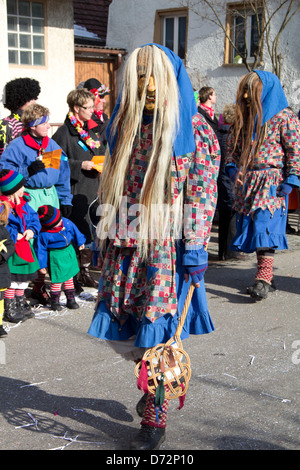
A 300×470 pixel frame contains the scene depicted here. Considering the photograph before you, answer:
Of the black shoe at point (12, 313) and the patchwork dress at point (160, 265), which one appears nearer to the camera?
the patchwork dress at point (160, 265)

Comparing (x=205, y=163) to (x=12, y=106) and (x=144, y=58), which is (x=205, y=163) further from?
(x=12, y=106)

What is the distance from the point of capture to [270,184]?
6.09m

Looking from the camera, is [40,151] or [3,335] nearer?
[3,335]

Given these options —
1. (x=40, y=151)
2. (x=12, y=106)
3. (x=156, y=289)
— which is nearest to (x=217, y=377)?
(x=156, y=289)

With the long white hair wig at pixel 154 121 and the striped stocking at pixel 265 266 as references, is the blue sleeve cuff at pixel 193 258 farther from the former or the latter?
the striped stocking at pixel 265 266

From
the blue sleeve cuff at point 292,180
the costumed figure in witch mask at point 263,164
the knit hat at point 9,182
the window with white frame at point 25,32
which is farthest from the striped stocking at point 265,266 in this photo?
the window with white frame at point 25,32

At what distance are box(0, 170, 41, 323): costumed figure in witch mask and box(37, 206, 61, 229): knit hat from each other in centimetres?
14

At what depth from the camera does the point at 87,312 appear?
5.88 metres

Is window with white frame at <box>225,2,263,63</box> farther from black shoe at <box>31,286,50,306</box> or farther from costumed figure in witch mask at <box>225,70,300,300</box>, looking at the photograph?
black shoe at <box>31,286,50,306</box>

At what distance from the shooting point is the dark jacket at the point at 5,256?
192 inches

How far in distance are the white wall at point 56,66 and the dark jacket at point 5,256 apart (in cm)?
775

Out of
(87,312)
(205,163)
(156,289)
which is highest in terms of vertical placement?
(205,163)

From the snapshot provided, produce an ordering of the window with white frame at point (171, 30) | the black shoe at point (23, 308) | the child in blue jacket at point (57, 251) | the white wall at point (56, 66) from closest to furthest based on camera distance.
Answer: the black shoe at point (23, 308) < the child in blue jacket at point (57, 251) < the white wall at point (56, 66) < the window with white frame at point (171, 30)

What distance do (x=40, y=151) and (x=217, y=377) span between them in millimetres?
2691
